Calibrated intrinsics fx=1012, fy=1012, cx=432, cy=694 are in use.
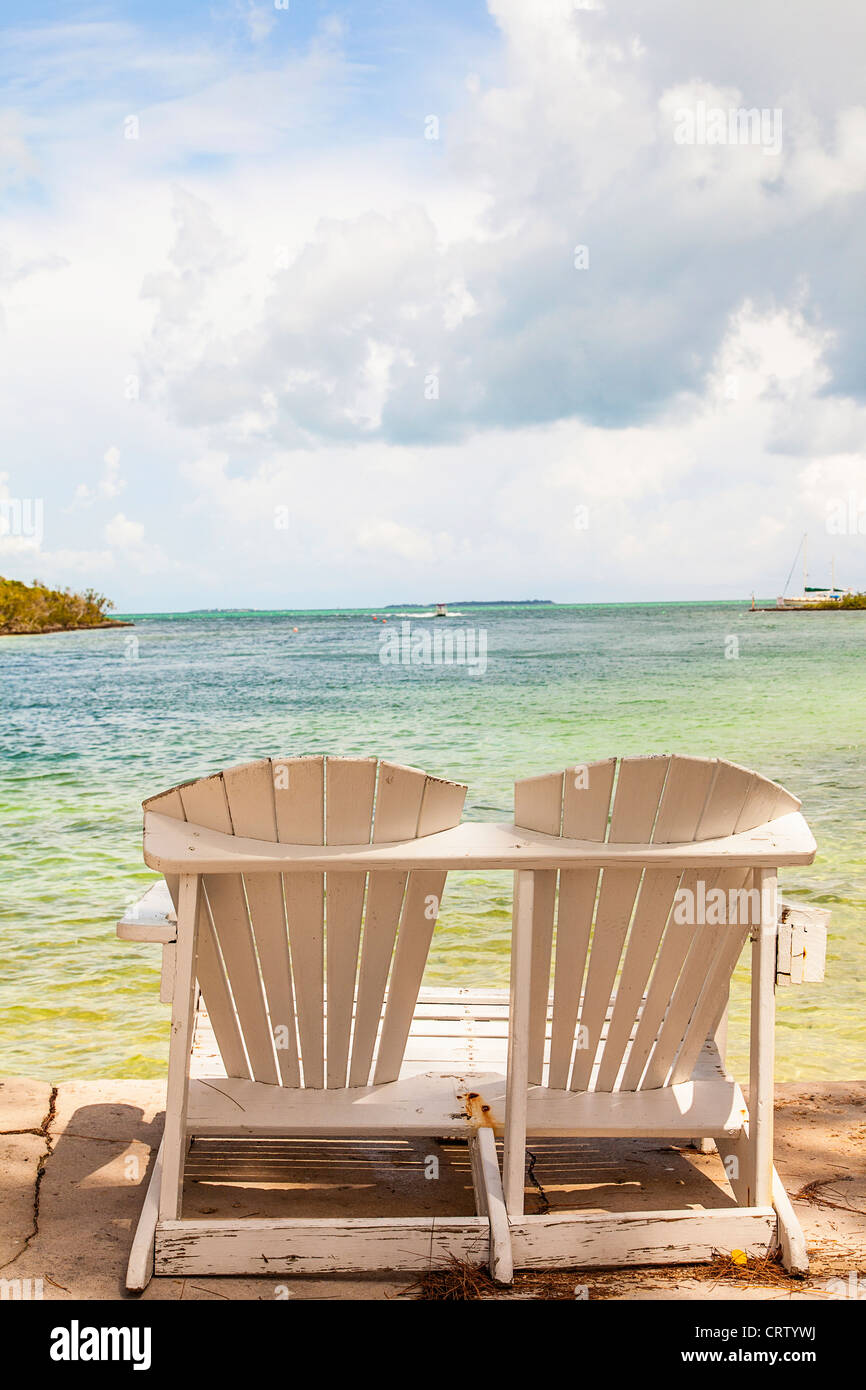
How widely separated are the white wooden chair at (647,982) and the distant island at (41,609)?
69.1 meters

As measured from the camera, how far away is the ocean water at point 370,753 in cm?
483

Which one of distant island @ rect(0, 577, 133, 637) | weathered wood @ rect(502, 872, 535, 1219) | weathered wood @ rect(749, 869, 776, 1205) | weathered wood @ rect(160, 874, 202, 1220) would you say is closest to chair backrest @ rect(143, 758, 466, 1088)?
weathered wood @ rect(160, 874, 202, 1220)

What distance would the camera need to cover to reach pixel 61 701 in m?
25.0

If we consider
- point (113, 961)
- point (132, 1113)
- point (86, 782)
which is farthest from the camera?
point (86, 782)

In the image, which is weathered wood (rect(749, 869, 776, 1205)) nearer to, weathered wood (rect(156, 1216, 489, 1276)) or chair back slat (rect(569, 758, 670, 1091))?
chair back slat (rect(569, 758, 670, 1091))

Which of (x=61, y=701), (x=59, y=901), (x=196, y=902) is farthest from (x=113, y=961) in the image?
(x=61, y=701)

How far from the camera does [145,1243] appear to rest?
237 cm

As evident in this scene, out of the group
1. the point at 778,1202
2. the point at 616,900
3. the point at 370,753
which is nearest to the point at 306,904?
the point at 616,900

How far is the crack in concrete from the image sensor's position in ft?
8.10

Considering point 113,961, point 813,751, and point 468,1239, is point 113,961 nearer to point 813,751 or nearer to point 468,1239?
point 468,1239

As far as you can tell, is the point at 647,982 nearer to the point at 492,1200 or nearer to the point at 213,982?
the point at 492,1200

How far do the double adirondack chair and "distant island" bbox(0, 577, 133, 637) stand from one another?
68768 millimetres

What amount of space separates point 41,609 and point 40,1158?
238 feet
